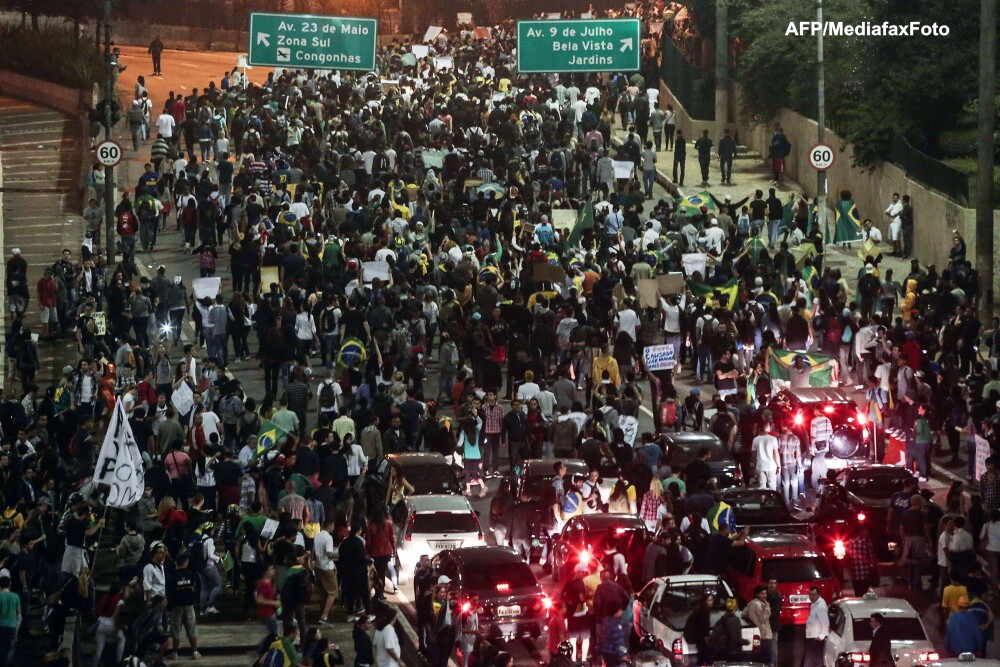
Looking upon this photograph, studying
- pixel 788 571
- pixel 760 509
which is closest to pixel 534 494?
pixel 760 509

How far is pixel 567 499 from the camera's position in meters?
24.2

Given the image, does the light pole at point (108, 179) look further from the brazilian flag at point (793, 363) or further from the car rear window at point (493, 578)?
the car rear window at point (493, 578)

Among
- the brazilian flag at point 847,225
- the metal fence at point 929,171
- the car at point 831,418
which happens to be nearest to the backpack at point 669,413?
the car at point 831,418

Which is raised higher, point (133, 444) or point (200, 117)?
point (200, 117)

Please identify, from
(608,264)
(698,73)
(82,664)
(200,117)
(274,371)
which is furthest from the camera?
(698,73)

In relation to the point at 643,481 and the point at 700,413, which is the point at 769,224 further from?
the point at 643,481

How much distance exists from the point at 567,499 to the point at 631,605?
14.7ft

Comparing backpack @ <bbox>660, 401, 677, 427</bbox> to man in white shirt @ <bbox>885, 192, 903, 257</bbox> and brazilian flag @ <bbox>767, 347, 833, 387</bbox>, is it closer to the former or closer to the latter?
brazilian flag @ <bbox>767, 347, 833, 387</bbox>

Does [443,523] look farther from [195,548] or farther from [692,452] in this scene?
[692,452]

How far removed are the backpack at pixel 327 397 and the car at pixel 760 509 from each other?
20.6ft

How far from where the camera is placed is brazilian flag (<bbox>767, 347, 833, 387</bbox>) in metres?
28.8

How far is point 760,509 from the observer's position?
23.4 metres

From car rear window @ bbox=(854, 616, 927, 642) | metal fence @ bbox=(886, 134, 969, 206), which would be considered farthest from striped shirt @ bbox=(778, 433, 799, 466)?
metal fence @ bbox=(886, 134, 969, 206)

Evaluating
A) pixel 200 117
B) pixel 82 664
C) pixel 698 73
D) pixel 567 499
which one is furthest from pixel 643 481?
pixel 698 73
